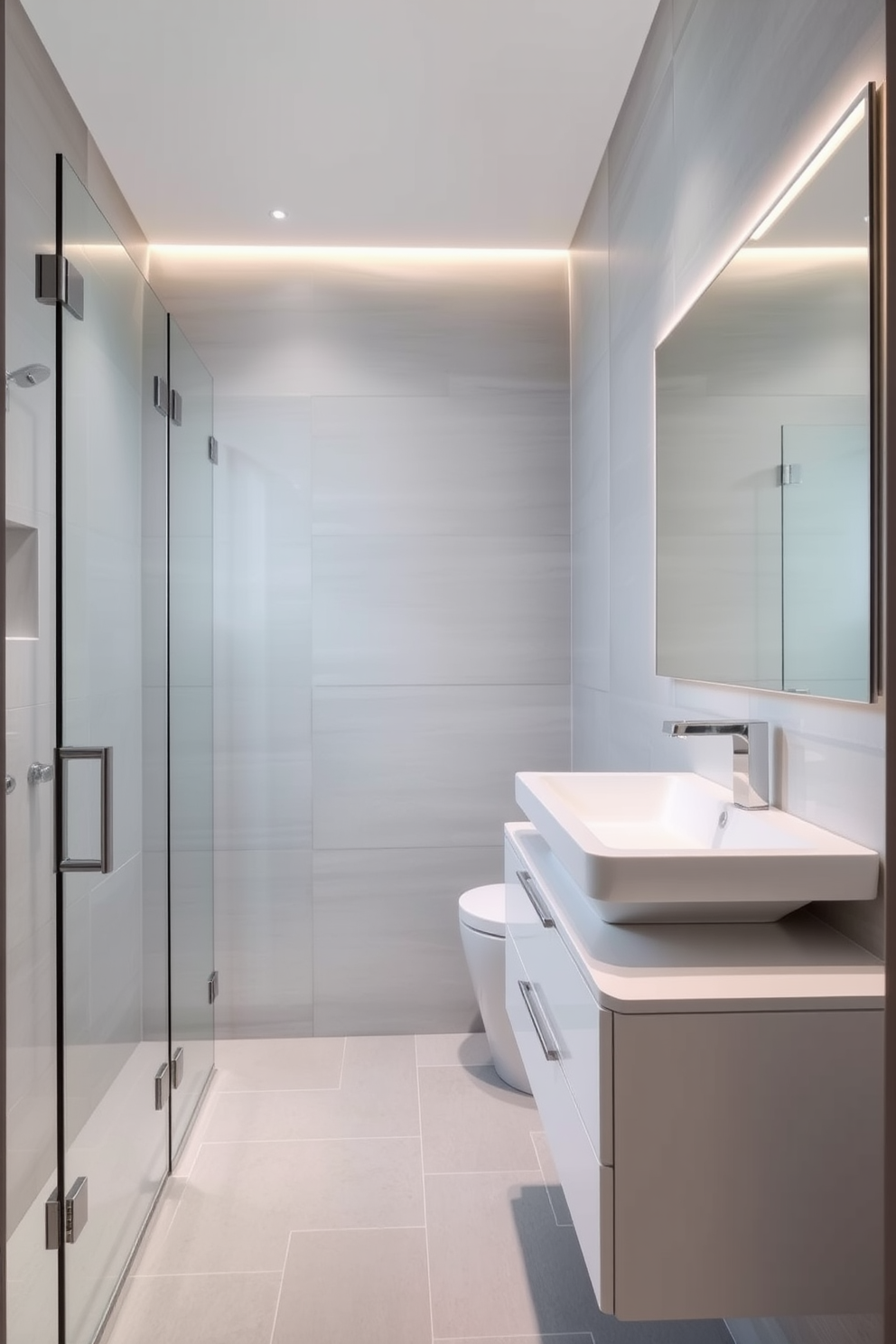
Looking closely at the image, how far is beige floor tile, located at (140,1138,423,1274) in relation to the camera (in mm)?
1935

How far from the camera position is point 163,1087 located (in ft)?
7.18

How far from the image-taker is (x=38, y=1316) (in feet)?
4.84

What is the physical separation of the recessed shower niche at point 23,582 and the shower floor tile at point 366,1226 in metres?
1.33

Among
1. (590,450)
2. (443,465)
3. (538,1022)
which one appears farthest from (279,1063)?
(590,450)

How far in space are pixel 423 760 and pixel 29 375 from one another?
71.2 inches

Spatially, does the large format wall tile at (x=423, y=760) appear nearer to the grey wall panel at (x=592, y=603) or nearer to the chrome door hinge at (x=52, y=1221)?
the grey wall panel at (x=592, y=603)

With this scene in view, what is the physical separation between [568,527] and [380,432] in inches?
28.0

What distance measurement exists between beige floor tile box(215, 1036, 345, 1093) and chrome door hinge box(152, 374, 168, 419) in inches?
75.5

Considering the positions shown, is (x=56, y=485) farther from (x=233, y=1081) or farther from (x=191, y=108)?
(x=233, y=1081)

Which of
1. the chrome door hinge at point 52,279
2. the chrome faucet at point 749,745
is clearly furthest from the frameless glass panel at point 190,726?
the chrome faucet at point 749,745

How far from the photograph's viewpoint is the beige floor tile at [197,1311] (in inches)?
66.7

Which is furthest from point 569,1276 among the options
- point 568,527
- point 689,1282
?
point 568,527

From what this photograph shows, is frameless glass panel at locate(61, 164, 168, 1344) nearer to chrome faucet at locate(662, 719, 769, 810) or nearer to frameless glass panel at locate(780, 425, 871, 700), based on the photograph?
chrome faucet at locate(662, 719, 769, 810)

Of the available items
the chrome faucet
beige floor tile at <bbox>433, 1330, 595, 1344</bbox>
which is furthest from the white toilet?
the chrome faucet
